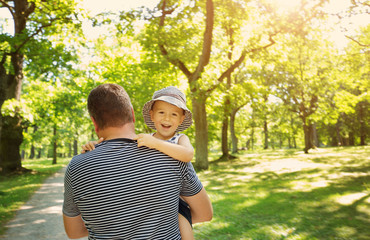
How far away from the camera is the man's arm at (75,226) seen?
191 cm

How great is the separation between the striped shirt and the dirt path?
17.7 feet

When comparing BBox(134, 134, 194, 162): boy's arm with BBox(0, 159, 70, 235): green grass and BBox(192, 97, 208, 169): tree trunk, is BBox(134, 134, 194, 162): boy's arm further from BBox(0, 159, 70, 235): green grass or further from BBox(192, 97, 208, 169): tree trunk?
BBox(192, 97, 208, 169): tree trunk

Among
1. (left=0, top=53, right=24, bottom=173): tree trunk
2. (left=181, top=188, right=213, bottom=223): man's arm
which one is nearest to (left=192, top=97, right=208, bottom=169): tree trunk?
(left=0, top=53, right=24, bottom=173): tree trunk

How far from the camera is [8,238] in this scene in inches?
248

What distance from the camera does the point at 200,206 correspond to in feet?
6.91

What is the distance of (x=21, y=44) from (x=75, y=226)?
39.8 ft

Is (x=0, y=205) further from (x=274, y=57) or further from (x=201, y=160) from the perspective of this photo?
(x=274, y=57)

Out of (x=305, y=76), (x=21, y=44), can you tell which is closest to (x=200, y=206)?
(x=21, y=44)

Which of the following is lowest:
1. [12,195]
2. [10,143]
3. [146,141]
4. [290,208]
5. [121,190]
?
[290,208]

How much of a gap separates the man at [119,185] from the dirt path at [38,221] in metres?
5.38

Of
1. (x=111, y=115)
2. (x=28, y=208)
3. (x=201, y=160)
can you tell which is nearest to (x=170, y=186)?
(x=111, y=115)

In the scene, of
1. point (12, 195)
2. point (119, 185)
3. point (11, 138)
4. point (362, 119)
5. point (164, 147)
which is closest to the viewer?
point (119, 185)

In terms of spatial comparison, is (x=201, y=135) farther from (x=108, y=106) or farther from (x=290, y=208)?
(x=108, y=106)

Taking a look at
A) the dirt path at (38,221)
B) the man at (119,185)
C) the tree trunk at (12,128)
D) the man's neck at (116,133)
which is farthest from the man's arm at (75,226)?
the tree trunk at (12,128)
